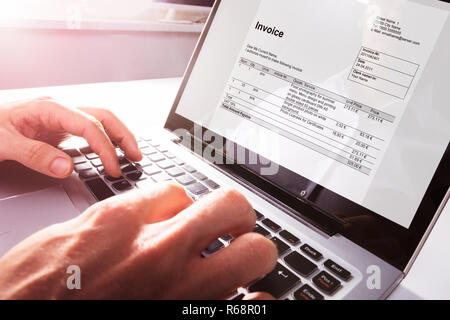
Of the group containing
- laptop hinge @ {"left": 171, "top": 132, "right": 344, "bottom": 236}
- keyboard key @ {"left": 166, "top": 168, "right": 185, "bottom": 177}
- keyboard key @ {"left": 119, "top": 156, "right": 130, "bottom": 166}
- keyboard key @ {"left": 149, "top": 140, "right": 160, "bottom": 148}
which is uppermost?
laptop hinge @ {"left": 171, "top": 132, "right": 344, "bottom": 236}

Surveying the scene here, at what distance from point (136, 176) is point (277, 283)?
289mm

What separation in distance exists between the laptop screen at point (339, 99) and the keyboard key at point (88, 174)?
202 mm

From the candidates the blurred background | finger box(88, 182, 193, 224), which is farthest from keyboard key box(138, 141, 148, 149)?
the blurred background

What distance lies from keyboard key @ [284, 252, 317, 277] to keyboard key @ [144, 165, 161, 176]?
264 millimetres

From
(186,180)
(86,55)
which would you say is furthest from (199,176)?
(86,55)

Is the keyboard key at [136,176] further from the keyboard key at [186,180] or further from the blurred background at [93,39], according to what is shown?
the blurred background at [93,39]

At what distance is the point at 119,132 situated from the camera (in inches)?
22.8

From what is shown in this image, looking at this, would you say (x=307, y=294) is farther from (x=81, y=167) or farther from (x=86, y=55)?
(x=86, y=55)

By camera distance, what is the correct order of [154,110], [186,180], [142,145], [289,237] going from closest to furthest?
[289,237], [186,180], [142,145], [154,110]

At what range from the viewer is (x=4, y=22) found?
0.84 m

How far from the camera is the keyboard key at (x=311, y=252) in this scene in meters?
0.41

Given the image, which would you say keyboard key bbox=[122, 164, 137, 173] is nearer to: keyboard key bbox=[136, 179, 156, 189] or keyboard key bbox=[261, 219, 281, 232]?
keyboard key bbox=[136, 179, 156, 189]

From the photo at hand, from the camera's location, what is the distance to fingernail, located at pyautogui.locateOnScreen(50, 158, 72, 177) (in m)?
0.48

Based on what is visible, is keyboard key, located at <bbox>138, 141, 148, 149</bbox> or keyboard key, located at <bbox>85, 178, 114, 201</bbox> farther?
keyboard key, located at <bbox>138, 141, 148, 149</bbox>
